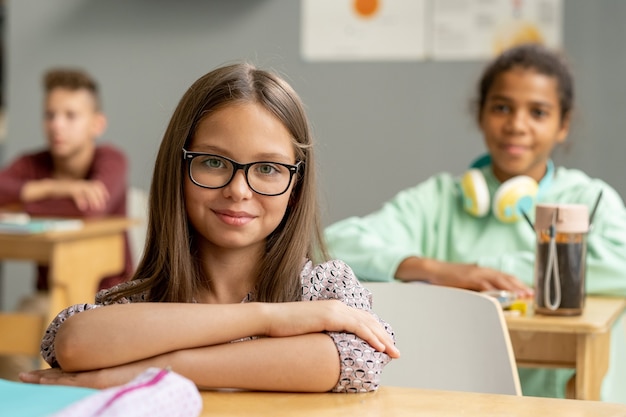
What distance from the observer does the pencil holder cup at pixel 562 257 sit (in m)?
1.82

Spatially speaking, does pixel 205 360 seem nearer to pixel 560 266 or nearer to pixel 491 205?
pixel 560 266

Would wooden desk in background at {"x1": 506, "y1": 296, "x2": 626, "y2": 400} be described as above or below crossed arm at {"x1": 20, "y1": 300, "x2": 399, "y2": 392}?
below

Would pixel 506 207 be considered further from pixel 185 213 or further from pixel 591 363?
pixel 185 213

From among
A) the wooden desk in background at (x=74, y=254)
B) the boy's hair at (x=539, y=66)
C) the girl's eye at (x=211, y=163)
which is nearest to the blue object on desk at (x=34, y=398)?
the girl's eye at (x=211, y=163)

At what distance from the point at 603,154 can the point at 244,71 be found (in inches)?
110

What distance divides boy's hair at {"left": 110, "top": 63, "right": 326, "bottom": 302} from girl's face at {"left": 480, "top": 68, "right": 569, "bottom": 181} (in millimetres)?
1237

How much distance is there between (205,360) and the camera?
41.8 inches

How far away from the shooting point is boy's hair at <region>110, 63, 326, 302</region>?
48.4 inches

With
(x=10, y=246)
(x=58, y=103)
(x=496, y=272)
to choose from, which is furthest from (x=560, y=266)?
(x=58, y=103)

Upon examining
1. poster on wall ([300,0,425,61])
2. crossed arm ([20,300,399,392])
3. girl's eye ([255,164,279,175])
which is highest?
poster on wall ([300,0,425,61])

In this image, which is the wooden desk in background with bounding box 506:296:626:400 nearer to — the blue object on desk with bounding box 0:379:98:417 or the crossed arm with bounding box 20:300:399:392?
the crossed arm with bounding box 20:300:399:392

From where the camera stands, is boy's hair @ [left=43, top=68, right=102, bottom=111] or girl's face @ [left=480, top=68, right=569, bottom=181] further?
boy's hair @ [left=43, top=68, right=102, bottom=111]

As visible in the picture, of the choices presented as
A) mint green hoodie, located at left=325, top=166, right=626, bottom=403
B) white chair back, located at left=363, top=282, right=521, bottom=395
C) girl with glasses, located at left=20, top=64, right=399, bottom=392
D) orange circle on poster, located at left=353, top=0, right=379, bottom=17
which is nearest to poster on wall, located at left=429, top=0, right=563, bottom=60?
Answer: orange circle on poster, located at left=353, top=0, right=379, bottom=17

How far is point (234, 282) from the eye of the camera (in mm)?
1269
